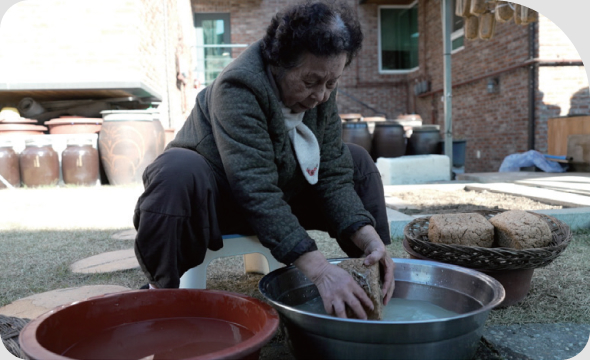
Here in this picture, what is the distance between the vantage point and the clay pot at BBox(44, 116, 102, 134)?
6.69 m

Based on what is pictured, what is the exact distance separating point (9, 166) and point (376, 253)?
6329 millimetres

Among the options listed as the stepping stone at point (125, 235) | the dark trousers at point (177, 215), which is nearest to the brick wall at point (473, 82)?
the stepping stone at point (125, 235)

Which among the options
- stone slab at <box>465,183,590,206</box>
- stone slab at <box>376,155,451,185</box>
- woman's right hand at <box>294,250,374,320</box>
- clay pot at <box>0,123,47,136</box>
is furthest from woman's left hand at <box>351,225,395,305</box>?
clay pot at <box>0,123,47,136</box>

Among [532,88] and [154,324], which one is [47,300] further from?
[532,88]

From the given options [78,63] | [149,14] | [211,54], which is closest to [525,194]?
[78,63]

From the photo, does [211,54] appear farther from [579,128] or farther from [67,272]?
[67,272]

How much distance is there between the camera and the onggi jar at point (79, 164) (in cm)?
635

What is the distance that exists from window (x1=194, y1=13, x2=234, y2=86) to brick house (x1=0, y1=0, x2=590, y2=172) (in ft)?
0.11

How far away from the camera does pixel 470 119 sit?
1025 cm

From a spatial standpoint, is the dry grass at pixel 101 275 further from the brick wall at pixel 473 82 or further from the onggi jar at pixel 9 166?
the brick wall at pixel 473 82

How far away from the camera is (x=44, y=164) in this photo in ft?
20.6

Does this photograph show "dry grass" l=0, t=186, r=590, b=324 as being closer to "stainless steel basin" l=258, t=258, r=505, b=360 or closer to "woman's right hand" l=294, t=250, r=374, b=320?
"stainless steel basin" l=258, t=258, r=505, b=360

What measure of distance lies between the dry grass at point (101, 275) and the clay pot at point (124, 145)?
2175 mm

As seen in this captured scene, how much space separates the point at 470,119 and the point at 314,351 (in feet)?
33.2
